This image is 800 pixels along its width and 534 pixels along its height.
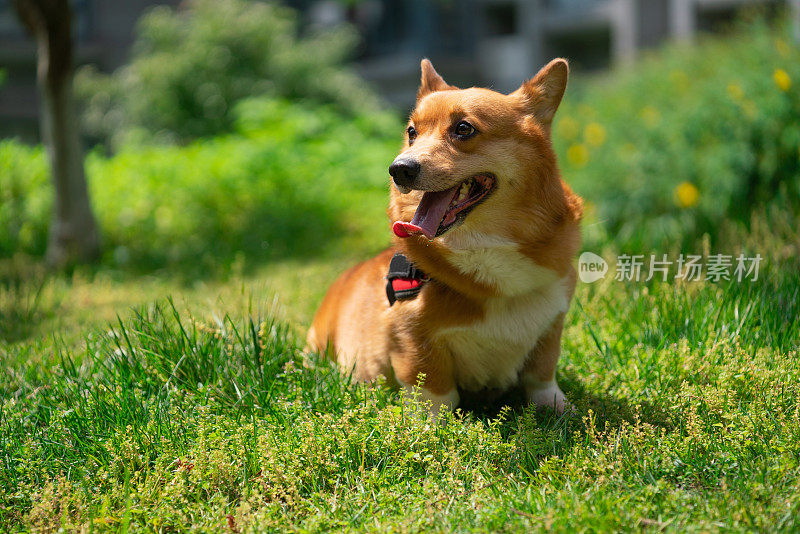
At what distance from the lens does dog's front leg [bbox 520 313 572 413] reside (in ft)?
7.85

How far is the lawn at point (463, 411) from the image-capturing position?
1.83 meters

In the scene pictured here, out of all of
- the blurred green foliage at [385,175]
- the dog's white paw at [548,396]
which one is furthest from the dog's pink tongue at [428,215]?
the blurred green foliage at [385,175]

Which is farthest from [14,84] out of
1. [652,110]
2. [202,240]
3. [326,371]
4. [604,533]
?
[604,533]

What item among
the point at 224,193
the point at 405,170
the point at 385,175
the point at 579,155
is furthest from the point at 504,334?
the point at 385,175

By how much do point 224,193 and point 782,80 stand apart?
4.76 m

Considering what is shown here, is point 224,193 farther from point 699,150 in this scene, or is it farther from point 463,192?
point 463,192

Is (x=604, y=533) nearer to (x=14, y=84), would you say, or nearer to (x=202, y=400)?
(x=202, y=400)

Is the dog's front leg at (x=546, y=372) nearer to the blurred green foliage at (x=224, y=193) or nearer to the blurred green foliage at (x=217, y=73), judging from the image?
the blurred green foliage at (x=224, y=193)

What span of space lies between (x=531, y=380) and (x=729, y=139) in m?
2.86

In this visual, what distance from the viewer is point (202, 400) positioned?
92.3 inches

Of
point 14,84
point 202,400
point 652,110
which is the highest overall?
point 14,84

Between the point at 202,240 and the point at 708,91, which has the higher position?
the point at 708,91

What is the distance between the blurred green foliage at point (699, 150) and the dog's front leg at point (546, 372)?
1.57 m

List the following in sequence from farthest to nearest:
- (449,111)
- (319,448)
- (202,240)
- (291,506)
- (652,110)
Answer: (202,240), (652,110), (449,111), (319,448), (291,506)
